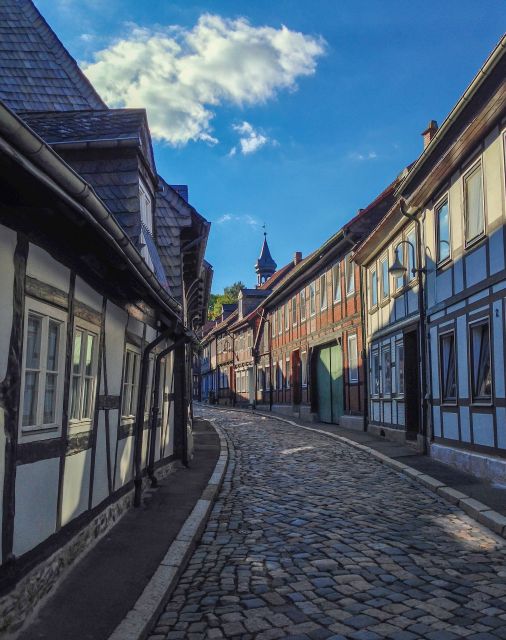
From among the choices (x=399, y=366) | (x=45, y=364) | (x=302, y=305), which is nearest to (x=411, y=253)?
(x=399, y=366)

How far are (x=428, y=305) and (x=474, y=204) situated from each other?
3122mm

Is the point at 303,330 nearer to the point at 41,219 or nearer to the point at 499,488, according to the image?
the point at 499,488

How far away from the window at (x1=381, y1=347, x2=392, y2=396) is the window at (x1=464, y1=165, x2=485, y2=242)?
6680 millimetres

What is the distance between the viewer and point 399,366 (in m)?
16.6

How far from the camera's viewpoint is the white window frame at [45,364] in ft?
14.2

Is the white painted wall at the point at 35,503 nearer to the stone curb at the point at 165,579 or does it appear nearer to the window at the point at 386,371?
the stone curb at the point at 165,579

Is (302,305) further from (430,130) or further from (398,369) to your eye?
(430,130)

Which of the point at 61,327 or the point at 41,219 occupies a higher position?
the point at 41,219

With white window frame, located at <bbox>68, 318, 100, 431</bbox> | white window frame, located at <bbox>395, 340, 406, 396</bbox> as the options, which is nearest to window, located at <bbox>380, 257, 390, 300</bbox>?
white window frame, located at <bbox>395, 340, 406, 396</bbox>

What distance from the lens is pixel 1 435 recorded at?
3.88m

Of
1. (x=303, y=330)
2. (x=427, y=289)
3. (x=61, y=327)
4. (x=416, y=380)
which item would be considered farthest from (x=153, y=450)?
(x=303, y=330)

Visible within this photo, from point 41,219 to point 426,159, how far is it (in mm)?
10135

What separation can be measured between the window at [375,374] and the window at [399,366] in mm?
2033

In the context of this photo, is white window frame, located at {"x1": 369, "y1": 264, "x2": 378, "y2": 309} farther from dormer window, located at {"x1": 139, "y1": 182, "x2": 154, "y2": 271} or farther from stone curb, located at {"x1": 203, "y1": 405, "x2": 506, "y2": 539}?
dormer window, located at {"x1": 139, "y1": 182, "x2": 154, "y2": 271}
